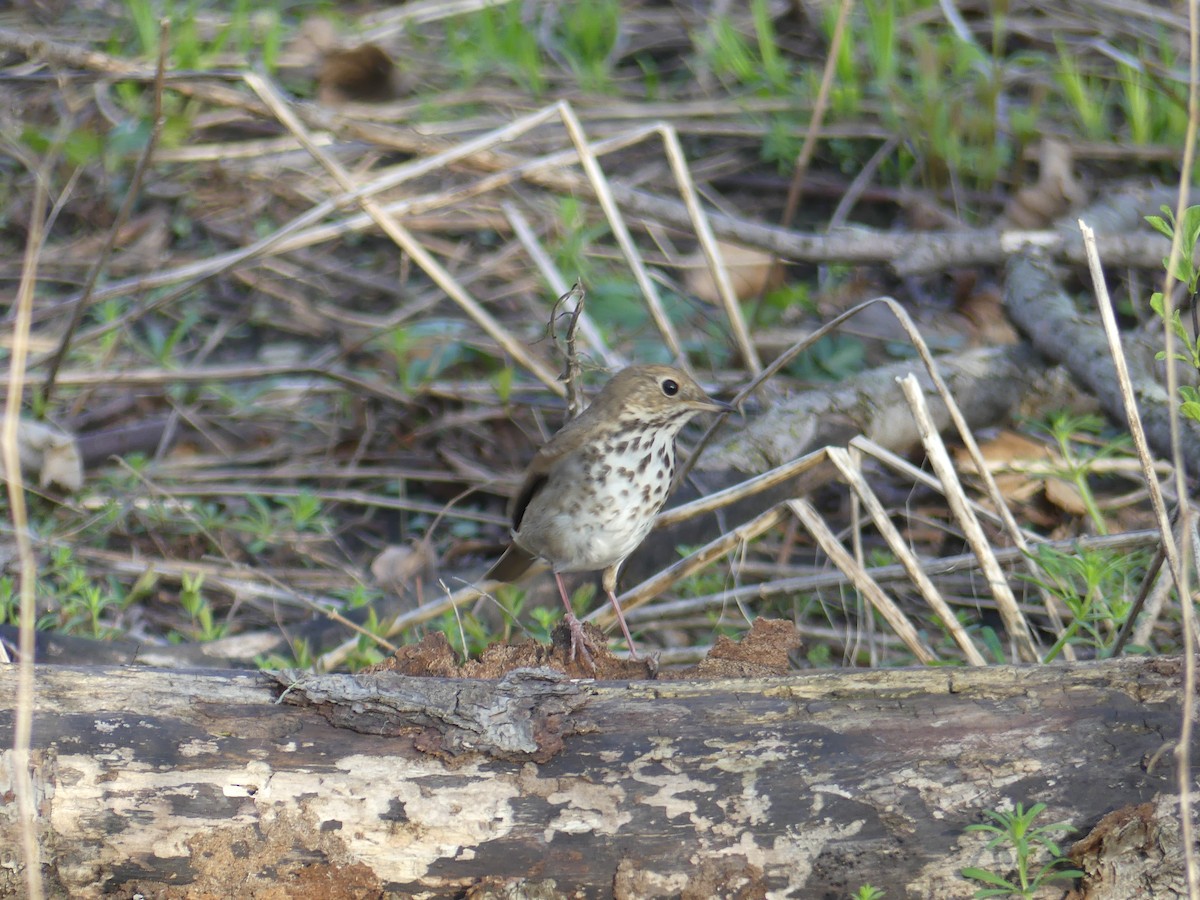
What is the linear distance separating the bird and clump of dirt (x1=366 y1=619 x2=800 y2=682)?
0.44 meters

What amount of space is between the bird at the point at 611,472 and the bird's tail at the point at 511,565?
0.18 meters

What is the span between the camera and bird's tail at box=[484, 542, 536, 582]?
12.6 ft

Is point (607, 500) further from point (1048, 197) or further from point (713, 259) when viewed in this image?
point (1048, 197)

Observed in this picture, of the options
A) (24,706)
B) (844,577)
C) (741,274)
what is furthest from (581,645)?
(741,274)

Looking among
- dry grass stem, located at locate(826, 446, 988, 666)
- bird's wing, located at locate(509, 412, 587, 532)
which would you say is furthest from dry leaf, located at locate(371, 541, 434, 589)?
dry grass stem, located at locate(826, 446, 988, 666)

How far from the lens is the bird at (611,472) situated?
3434mm

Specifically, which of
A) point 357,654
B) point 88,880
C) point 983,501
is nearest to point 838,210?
point 983,501

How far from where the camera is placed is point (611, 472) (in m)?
3.44

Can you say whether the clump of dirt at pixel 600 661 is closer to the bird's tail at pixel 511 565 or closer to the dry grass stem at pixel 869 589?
the dry grass stem at pixel 869 589

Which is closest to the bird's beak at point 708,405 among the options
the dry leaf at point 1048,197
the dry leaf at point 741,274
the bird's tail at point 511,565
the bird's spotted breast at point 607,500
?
the bird's spotted breast at point 607,500

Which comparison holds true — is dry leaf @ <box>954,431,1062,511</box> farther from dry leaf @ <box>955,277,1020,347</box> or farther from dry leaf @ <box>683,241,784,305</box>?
dry leaf @ <box>683,241,784,305</box>

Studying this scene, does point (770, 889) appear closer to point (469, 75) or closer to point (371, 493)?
point (371, 493)

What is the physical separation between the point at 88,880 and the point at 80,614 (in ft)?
5.89

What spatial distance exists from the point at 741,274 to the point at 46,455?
2875 mm
